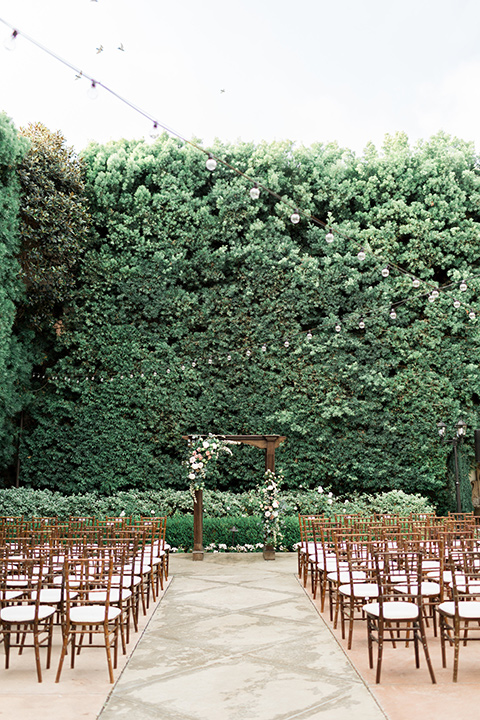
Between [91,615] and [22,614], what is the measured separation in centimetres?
53

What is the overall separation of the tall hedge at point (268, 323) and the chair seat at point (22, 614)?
36.4ft

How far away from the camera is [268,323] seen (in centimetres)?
1645

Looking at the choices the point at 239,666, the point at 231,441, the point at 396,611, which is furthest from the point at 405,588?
the point at 231,441

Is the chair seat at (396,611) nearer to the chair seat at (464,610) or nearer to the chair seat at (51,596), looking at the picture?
the chair seat at (464,610)

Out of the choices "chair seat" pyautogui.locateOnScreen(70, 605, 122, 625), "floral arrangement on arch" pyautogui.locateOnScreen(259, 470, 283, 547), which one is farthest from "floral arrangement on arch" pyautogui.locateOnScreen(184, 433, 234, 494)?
"chair seat" pyautogui.locateOnScreen(70, 605, 122, 625)

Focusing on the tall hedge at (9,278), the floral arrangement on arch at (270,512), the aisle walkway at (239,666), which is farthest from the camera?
the tall hedge at (9,278)

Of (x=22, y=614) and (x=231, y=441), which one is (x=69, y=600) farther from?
(x=231, y=441)

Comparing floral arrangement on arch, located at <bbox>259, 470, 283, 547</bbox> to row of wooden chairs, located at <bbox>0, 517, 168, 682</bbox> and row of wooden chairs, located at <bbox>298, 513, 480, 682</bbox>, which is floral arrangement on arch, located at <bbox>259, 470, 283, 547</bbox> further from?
row of wooden chairs, located at <bbox>0, 517, 168, 682</bbox>

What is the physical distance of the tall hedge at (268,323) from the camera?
15898mm

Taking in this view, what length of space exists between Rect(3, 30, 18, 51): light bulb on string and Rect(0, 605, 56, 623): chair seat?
13.7ft

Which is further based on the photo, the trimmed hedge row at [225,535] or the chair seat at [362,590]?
the trimmed hedge row at [225,535]

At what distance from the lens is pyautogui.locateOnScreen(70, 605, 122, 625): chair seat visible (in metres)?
4.62

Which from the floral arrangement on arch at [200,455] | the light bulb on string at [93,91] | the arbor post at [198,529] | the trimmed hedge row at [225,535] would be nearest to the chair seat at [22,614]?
the light bulb on string at [93,91]

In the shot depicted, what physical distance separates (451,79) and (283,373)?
869 cm
